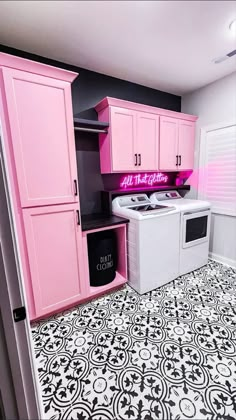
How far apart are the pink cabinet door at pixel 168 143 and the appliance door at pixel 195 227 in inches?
29.8

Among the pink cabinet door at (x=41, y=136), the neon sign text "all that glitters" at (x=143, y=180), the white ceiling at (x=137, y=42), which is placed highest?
the white ceiling at (x=137, y=42)

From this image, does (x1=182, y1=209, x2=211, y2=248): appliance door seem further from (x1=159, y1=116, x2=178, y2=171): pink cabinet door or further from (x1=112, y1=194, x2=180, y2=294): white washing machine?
(x1=159, y1=116, x2=178, y2=171): pink cabinet door

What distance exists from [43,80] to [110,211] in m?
1.51

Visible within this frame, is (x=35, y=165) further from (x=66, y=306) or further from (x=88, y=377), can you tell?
(x=88, y=377)

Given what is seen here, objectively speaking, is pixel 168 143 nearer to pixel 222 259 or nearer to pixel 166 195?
pixel 166 195

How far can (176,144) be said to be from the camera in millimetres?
2674

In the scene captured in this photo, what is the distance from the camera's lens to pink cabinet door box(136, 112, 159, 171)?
7.53 ft

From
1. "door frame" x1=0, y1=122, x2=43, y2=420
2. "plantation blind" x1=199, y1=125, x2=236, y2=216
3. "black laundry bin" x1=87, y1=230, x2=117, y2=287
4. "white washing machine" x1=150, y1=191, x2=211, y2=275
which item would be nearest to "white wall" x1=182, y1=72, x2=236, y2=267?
"plantation blind" x1=199, y1=125, x2=236, y2=216

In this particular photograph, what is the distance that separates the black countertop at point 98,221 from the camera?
1.93m

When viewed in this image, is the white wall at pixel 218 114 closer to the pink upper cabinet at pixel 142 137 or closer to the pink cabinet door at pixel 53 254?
the pink upper cabinet at pixel 142 137

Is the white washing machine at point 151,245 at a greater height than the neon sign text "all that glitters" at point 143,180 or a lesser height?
lesser

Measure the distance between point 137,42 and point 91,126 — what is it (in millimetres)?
909

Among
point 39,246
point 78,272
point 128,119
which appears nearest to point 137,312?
point 78,272

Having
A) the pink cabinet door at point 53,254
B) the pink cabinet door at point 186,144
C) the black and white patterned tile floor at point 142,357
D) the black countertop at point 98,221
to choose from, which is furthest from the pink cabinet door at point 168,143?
the black and white patterned tile floor at point 142,357
